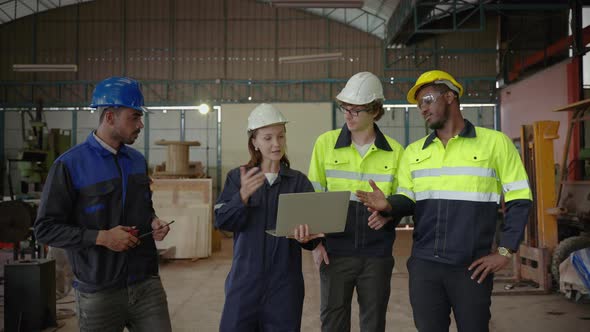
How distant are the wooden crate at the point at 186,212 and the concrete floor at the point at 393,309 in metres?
1.40

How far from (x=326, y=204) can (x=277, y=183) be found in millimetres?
326

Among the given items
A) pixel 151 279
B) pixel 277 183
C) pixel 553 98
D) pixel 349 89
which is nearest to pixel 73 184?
pixel 151 279

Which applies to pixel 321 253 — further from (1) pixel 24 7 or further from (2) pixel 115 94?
(1) pixel 24 7

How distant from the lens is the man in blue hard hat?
99.7 inches

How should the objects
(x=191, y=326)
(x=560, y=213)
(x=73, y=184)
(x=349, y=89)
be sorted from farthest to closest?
(x=560, y=213), (x=191, y=326), (x=349, y=89), (x=73, y=184)

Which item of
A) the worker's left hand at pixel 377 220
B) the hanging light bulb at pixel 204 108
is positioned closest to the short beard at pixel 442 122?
the worker's left hand at pixel 377 220

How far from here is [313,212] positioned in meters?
2.70

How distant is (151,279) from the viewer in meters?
2.82

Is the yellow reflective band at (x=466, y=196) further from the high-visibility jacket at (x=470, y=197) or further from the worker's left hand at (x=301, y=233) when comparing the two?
the worker's left hand at (x=301, y=233)

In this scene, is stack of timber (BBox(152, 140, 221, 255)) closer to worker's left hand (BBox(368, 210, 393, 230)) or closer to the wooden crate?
the wooden crate

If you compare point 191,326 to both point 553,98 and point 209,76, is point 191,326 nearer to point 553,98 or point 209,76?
point 553,98

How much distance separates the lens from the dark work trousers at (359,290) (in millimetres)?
3197

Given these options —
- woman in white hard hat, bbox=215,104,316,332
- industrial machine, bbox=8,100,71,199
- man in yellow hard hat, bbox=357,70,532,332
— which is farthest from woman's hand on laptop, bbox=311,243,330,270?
industrial machine, bbox=8,100,71,199

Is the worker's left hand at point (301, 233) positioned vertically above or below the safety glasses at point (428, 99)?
below
